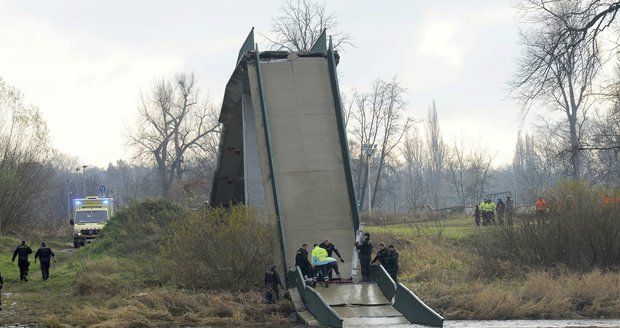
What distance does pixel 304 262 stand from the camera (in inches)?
931

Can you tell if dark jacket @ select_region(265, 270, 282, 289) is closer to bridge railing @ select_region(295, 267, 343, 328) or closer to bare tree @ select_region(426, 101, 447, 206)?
bridge railing @ select_region(295, 267, 343, 328)

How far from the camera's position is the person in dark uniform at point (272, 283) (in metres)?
23.5

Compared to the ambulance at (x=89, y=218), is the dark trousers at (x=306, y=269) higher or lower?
lower

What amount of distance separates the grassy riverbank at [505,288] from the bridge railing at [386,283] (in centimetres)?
217

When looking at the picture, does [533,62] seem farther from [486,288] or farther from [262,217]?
A: [262,217]

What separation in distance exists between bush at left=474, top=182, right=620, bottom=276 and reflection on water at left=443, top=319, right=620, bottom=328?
6481mm

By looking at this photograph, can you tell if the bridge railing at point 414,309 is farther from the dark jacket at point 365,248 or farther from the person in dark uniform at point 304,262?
the person in dark uniform at point 304,262

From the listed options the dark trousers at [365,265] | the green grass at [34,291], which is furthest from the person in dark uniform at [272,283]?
the green grass at [34,291]

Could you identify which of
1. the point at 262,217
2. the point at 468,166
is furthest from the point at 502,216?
the point at 468,166

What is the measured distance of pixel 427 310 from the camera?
19219 mm

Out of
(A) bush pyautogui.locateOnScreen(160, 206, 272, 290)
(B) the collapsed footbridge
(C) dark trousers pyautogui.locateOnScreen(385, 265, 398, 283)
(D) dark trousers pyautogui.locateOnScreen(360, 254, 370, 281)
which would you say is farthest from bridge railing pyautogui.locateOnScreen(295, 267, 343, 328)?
(C) dark trousers pyautogui.locateOnScreen(385, 265, 398, 283)

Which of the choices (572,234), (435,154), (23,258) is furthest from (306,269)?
(435,154)

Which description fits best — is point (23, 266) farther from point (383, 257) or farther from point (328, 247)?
point (383, 257)

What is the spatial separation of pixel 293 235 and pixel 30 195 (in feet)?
122
